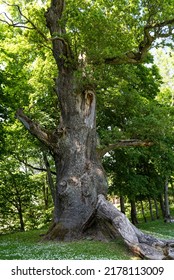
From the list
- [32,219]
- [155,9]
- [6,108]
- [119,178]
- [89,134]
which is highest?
[155,9]

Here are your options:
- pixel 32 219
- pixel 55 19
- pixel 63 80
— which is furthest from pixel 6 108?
pixel 32 219

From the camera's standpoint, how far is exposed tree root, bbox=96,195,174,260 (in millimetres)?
9922

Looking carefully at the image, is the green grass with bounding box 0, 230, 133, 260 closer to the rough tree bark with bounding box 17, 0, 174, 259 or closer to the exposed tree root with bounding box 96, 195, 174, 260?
the exposed tree root with bounding box 96, 195, 174, 260

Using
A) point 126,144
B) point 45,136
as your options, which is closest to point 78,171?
point 45,136

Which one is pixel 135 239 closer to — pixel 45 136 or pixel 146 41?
pixel 45 136

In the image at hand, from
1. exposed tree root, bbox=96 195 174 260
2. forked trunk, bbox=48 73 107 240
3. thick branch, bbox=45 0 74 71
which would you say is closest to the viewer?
exposed tree root, bbox=96 195 174 260

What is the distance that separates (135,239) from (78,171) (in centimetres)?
380

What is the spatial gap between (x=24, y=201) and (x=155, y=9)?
20.3 m

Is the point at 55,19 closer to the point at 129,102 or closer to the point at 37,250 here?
the point at 129,102

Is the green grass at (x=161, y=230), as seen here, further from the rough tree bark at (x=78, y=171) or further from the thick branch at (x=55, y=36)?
the thick branch at (x=55, y=36)

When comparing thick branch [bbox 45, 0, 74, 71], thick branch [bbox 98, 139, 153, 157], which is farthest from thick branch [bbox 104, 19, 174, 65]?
thick branch [bbox 98, 139, 153, 157]

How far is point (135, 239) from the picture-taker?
34.8 ft

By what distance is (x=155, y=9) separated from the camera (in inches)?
511

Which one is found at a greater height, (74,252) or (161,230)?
(74,252)
